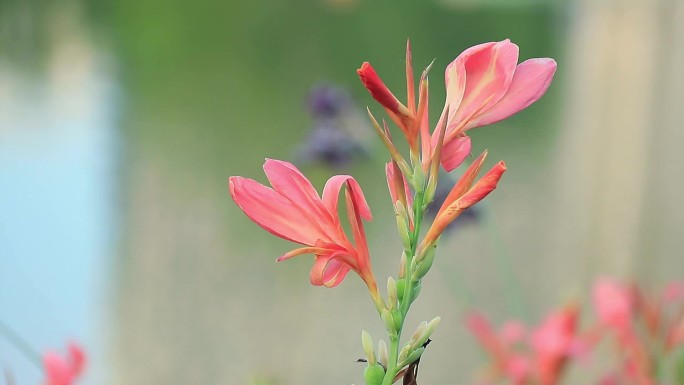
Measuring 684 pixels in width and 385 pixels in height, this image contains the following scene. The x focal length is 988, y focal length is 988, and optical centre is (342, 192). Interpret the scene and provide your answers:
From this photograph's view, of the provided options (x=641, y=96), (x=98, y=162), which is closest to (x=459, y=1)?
(x=98, y=162)

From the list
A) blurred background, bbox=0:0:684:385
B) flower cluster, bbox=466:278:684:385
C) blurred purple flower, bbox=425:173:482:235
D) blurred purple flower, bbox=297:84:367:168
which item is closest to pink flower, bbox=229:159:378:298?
blurred background, bbox=0:0:684:385

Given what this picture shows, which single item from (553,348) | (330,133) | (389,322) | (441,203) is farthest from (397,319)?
(330,133)

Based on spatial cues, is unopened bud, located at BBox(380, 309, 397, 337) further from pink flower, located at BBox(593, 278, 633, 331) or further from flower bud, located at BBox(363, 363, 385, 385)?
pink flower, located at BBox(593, 278, 633, 331)

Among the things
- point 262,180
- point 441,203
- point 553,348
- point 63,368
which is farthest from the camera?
point 262,180

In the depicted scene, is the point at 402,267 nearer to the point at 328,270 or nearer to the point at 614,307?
the point at 328,270

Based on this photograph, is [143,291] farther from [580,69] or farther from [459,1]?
[459,1]
